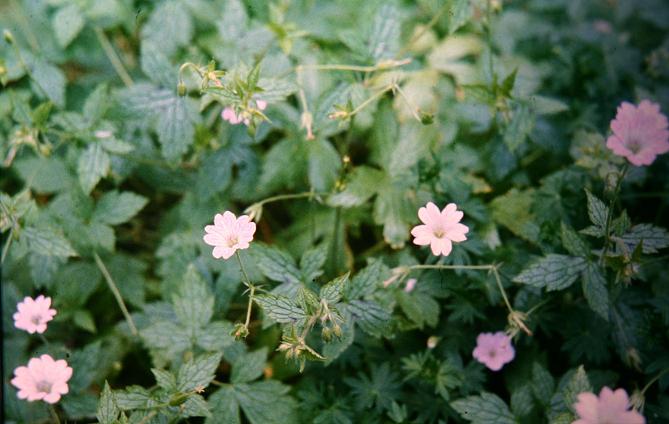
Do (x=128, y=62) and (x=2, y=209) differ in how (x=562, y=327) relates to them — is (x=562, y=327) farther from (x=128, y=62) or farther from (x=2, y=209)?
(x=128, y=62)

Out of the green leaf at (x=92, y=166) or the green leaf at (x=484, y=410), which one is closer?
the green leaf at (x=484, y=410)

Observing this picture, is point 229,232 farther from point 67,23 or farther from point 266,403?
point 67,23

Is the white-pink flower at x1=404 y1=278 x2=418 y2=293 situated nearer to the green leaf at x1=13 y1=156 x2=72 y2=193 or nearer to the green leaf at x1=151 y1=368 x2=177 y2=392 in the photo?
the green leaf at x1=151 y1=368 x2=177 y2=392

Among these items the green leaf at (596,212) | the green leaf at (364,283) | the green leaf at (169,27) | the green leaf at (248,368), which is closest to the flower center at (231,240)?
the green leaf at (364,283)

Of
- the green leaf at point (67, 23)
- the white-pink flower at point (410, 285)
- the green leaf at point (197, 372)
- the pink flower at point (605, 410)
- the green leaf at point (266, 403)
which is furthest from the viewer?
the green leaf at point (67, 23)

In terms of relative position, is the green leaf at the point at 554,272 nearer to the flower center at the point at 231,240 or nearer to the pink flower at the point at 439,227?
the pink flower at the point at 439,227

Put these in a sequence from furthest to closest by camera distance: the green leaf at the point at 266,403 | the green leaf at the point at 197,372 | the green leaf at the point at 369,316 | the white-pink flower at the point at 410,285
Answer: the white-pink flower at the point at 410,285 → the green leaf at the point at 266,403 → the green leaf at the point at 369,316 → the green leaf at the point at 197,372

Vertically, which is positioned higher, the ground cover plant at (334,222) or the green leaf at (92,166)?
the green leaf at (92,166)
